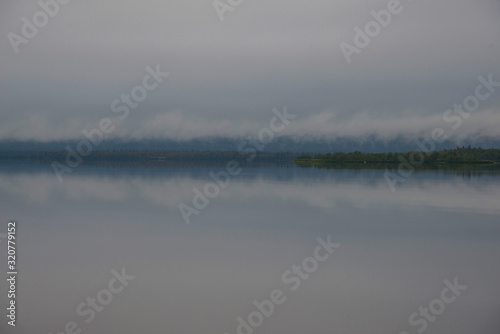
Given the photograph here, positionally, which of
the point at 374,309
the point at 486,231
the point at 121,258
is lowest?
the point at 486,231

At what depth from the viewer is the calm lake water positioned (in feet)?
20.8

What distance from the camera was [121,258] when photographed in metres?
8.81

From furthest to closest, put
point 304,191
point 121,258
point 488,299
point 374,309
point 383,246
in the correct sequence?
point 304,191, point 383,246, point 121,258, point 488,299, point 374,309

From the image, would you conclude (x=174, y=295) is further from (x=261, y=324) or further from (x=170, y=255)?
(x=170, y=255)

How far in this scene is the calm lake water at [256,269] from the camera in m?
6.33

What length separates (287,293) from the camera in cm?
717

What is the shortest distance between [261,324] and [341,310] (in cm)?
102

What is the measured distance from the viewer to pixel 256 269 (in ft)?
26.8

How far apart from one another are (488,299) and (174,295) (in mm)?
4095

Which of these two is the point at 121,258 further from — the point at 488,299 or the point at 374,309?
the point at 488,299

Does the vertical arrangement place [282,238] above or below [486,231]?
above

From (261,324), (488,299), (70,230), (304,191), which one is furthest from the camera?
(304,191)

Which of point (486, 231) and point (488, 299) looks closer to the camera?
point (488, 299)

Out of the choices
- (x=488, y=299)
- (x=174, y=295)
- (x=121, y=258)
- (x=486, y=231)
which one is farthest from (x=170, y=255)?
(x=486, y=231)
